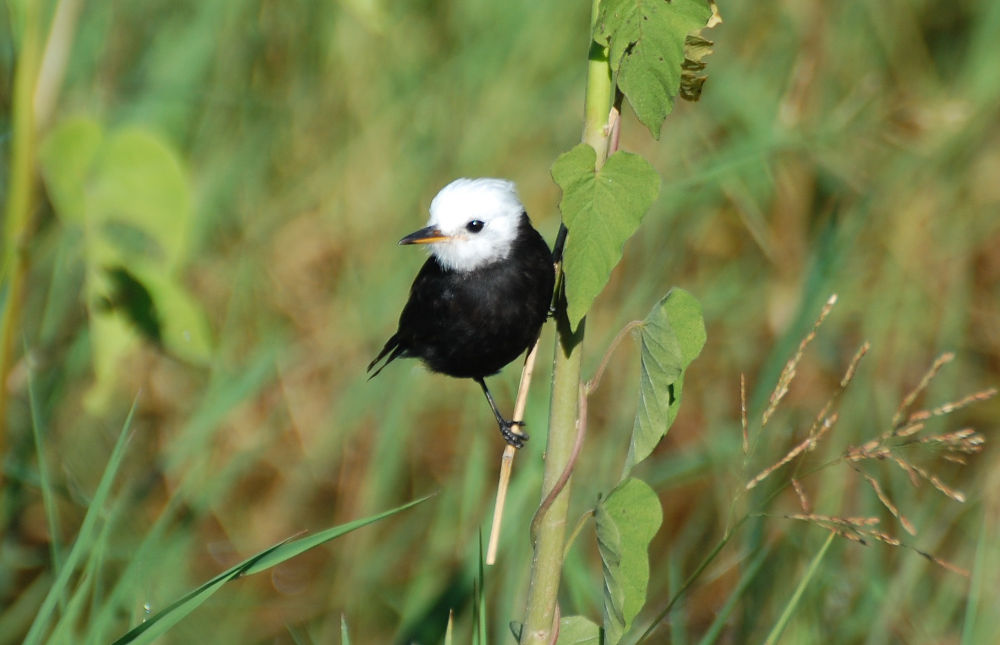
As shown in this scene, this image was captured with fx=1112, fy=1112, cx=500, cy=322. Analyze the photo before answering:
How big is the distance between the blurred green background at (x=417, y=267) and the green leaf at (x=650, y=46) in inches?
64.7

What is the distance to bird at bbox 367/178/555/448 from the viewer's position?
269cm

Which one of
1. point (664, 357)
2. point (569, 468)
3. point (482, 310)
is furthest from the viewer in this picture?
point (482, 310)

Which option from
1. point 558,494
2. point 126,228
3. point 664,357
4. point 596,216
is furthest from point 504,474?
point 126,228

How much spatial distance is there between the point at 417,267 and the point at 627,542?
2.65 m

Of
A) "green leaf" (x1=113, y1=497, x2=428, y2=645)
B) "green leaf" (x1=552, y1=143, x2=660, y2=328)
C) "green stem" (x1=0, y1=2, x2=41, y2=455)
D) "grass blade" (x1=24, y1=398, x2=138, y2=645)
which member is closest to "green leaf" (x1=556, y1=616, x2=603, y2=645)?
"green leaf" (x1=113, y1=497, x2=428, y2=645)

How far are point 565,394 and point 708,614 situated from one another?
7.52 ft

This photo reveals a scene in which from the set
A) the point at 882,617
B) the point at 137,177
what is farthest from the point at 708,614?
the point at 137,177

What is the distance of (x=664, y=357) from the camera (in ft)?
5.25

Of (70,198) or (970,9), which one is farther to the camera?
(970,9)

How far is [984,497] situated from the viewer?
348 centimetres

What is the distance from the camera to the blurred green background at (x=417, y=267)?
336cm

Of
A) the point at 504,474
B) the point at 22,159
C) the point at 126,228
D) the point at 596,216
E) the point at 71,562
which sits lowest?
the point at 71,562

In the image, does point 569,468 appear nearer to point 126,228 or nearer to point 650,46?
point 650,46

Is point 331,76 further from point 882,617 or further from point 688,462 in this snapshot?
point 882,617
